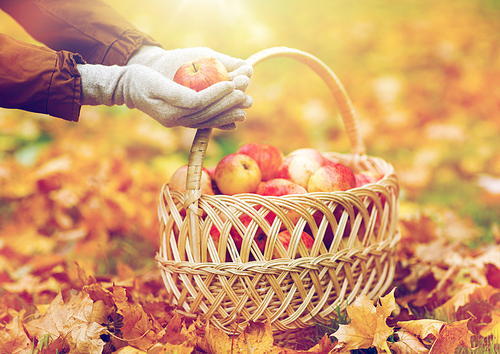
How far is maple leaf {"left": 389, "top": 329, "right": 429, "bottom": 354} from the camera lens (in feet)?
2.89

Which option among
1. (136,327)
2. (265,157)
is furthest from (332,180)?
(136,327)

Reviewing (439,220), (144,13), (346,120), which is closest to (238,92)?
(346,120)

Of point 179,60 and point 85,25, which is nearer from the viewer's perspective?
point 179,60

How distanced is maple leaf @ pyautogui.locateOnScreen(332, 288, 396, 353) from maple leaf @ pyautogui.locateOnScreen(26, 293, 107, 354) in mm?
647

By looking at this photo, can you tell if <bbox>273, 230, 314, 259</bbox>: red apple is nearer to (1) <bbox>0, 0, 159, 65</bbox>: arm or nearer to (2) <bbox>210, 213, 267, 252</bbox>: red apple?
(2) <bbox>210, 213, 267, 252</bbox>: red apple

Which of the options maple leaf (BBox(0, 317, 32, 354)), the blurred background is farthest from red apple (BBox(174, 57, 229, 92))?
the blurred background

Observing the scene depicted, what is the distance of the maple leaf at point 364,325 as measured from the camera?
87 centimetres

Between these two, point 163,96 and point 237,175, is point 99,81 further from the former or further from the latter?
point 237,175

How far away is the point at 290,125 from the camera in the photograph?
3443 mm

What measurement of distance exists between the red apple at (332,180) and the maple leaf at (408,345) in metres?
0.46

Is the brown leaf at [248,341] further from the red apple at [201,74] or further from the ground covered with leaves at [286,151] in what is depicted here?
the red apple at [201,74]

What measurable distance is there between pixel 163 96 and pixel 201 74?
0.12 metres

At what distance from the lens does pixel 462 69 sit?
151 inches

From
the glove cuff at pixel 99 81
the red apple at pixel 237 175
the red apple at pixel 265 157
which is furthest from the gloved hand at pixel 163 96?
the red apple at pixel 265 157
